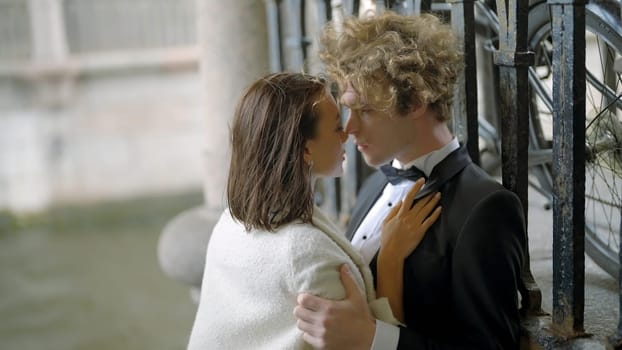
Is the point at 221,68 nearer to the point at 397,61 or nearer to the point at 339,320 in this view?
the point at 397,61

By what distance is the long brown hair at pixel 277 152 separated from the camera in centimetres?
154

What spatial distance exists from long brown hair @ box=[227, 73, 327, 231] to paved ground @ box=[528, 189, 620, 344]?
57 centimetres

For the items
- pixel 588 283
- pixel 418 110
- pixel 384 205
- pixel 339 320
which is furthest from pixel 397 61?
pixel 588 283

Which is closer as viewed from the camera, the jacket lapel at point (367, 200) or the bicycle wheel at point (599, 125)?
the bicycle wheel at point (599, 125)

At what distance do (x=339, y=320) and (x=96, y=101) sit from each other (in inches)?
445

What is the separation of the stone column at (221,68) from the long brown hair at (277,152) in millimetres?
1390

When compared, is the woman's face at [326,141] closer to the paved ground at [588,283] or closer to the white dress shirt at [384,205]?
the white dress shirt at [384,205]

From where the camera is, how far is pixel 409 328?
158cm

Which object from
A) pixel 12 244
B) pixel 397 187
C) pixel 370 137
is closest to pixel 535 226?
pixel 397 187

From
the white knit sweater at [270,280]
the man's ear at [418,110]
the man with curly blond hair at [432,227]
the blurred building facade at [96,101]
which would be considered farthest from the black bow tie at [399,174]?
the blurred building facade at [96,101]

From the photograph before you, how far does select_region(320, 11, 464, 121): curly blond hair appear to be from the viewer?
162cm

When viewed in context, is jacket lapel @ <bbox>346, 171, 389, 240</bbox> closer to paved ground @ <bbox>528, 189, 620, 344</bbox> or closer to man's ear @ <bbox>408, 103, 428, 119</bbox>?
man's ear @ <bbox>408, 103, 428, 119</bbox>

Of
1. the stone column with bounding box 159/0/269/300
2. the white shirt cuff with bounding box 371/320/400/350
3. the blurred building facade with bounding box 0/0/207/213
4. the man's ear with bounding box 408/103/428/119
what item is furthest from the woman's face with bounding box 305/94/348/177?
the blurred building facade with bounding box 0/0/207/213

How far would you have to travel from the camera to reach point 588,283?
2.01 metres
